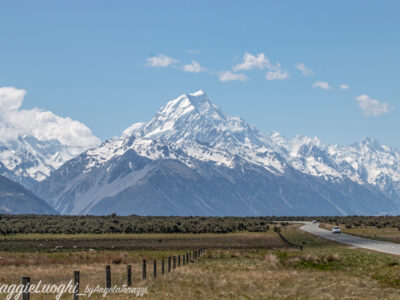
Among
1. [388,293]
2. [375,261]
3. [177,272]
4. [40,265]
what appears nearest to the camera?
[388,293]

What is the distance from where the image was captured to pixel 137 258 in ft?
198

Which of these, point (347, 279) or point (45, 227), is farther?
point (45, 227)

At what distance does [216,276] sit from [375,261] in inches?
521

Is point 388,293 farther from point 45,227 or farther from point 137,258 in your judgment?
point 45,227

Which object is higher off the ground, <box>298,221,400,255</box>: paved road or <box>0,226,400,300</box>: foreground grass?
<box>298,221,400,255</box>: paved road

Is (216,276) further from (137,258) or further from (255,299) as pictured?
(137,258)

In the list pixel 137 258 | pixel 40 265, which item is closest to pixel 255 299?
pixel 40 265

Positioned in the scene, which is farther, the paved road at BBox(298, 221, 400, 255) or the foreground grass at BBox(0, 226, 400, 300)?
the paved road at BBox(298, 221, 400, 255)

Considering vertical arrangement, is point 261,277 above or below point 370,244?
below

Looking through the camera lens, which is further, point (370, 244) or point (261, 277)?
point (370, 244)

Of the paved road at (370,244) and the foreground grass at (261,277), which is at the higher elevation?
the paved road at (370,244)

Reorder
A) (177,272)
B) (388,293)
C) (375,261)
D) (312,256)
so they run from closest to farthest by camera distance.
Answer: (388,293) → (177,272) → (375,261) → (312,256)

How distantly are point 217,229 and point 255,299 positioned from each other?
10399cm

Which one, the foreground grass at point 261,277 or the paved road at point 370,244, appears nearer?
the foreground grass at point 261,277
